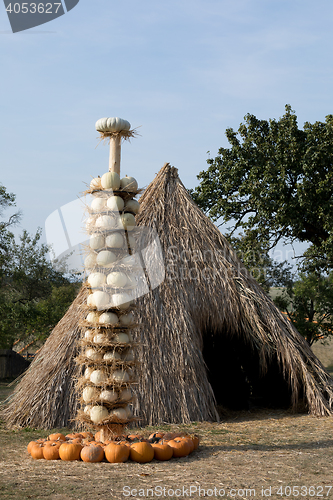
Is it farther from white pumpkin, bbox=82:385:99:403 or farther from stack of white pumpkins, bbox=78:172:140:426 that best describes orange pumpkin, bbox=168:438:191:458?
white pumpkin, bbox=82:385:99:403

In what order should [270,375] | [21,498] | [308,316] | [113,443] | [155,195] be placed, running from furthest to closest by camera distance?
1. [308,316]
2. [270,375]
3. [155,195]
4. [113,443]
5. [21,498]

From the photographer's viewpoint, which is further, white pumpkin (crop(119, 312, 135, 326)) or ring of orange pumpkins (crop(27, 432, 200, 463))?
white pumpkin (crop(119, 312, 135, 326))

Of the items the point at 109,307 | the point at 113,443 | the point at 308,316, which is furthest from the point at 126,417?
the point at 308,316

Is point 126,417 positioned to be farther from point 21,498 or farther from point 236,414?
point 236,414

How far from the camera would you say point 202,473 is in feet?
13.1

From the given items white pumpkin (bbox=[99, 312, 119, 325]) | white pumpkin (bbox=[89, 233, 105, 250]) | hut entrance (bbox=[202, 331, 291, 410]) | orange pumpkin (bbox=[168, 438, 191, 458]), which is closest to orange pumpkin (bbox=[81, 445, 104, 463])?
orange pumpkin (bbox=[168, 438, 191, 458])

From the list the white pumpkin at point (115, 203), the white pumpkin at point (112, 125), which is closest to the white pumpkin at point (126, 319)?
the white pumpkin at point (115, 203)

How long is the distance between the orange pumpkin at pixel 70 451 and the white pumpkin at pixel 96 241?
2.01 m

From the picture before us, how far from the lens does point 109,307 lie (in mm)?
4660

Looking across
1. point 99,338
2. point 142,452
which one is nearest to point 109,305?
point 99,338

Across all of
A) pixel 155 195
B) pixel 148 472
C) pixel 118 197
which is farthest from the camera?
pixel 155 195

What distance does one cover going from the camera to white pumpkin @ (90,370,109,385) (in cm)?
461

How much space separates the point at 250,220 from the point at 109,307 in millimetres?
11080

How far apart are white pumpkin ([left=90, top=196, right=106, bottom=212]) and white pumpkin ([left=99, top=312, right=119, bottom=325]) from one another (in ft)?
3.71
